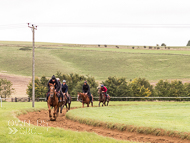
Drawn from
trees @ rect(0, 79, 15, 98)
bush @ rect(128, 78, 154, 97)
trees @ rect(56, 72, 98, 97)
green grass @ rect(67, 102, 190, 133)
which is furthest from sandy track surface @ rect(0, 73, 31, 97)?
green grass @ rect(67, 102, 190, 133)

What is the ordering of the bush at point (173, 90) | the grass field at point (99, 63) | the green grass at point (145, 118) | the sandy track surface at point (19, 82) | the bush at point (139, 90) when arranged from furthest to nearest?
the grass field at point (99, 63)
the sandy track surface at point (19, 82)
the bush at point (139, 90)
the bush at point (173, 90)
the green grass at point (145, 118)

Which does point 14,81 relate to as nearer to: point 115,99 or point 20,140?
point 115,99

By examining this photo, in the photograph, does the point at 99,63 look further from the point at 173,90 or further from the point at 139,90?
the point at 173,90

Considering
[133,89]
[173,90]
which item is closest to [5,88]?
[133,89]

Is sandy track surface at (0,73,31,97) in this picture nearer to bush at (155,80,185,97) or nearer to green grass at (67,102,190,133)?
bush at (155,80,185,97)

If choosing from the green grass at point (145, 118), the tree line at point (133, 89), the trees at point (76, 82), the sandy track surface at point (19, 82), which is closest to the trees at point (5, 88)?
the tree line at point (133, 89)

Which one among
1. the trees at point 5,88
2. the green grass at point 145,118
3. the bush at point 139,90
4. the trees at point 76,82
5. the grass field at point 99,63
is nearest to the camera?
the green grass at point 145,118

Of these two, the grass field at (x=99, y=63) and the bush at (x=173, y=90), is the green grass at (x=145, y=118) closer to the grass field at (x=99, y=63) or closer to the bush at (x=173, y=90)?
the bush at (x=173, y=90)

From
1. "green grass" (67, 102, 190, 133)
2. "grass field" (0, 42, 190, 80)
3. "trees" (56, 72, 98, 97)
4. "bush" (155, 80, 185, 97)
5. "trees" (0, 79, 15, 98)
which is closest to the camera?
"green grass" (67, 102, 190, 133)

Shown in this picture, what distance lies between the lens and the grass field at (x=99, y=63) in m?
97.6

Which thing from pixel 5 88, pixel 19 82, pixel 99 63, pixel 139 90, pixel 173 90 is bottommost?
pixel 173 90

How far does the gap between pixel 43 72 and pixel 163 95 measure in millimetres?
45835

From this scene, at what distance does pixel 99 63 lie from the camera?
366ft

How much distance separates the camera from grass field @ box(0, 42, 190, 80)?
320 ft
